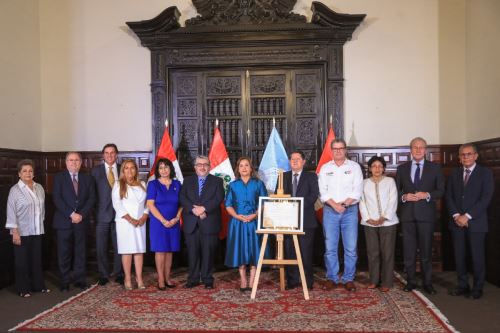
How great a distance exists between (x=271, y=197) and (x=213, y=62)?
2.56 m

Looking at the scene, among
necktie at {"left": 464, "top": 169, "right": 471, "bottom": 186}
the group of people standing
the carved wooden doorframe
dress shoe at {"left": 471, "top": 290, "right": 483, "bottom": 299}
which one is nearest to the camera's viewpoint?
dress shoe at {"left": 471, "top": 290, "right": 483, "bottom": 299}

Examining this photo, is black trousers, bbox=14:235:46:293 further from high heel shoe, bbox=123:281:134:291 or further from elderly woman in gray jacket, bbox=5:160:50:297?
high heel shoe, bbox=123:281:134:291

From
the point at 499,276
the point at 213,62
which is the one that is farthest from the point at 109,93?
the point at 499,276

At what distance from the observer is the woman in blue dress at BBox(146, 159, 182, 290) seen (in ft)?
17.2

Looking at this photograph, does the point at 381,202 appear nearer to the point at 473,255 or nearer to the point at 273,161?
the point at 473,255

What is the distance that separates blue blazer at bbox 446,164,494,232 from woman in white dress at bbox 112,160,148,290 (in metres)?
3.17

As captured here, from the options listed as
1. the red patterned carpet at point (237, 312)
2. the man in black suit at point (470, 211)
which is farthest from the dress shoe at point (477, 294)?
the red patterned carpet at point (237, 312)

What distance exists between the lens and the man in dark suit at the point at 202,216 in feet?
17.2

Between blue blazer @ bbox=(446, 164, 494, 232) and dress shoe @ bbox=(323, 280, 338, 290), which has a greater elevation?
blue blazer @ bbox=(446, 164, 494, 232)

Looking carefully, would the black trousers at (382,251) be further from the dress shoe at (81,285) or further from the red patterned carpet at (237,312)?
the dress shoe at (81,285)

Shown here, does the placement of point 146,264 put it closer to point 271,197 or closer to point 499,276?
point 271,197

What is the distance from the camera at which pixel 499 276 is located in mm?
5285

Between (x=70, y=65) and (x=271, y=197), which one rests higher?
(x=70, y=65)

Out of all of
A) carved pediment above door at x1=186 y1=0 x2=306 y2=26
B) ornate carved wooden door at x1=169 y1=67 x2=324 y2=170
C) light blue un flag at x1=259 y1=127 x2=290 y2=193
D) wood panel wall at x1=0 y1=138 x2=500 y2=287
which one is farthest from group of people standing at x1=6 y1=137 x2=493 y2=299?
carved pediment above door at x1=186 y1=0 x2=306 y2=26
